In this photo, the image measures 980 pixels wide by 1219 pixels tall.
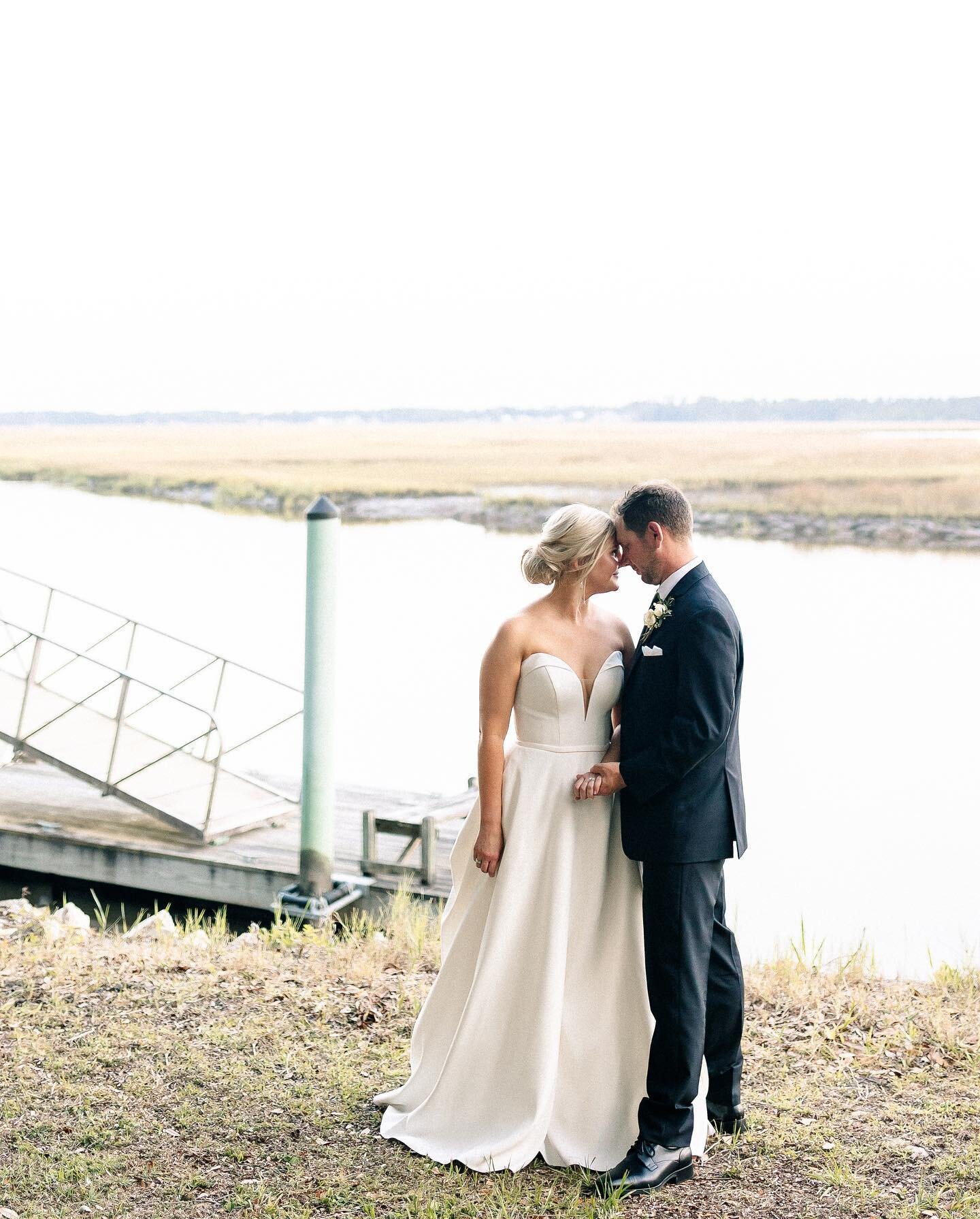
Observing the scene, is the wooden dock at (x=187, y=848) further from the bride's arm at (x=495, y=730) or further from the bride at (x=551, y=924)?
the bride's arm at (x=495, y=730)

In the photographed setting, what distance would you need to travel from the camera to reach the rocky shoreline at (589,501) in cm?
4625

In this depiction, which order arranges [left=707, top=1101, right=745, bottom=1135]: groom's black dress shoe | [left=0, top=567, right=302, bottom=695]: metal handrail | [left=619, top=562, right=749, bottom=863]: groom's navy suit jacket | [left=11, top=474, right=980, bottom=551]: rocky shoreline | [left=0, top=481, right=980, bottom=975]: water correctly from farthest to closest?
[left=11, top=474, right=980, bottom=551]: rocky shoreline, [left=0, top=481, right=980, bottom=975]: water, [left=0, top=567, right=302, bottom=695]: metal handrail, [left=707, top=1101, right=745, bottom=1135]: groom's black dress shoe, [left=619, top=562, right=749, bottom=863]: groom's navy suit jacket

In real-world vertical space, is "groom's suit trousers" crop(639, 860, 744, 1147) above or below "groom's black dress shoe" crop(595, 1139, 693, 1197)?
above

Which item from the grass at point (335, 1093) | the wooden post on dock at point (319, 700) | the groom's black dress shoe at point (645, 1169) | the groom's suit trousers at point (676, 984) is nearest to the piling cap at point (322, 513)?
the wooden post on dock at point (319, 700)

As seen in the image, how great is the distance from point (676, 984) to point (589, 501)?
5194 cm

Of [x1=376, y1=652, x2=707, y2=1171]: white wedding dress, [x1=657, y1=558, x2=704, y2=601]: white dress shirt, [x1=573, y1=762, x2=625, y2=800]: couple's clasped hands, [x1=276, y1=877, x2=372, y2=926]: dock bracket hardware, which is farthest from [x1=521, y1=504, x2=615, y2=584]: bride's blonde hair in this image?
[x1=276, y1=877, x2=372, y2=926]: dock bracket hardware

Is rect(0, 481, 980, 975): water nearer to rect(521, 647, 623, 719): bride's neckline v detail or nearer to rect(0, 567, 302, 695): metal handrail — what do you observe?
rect(0, 567, 302, 695): metal handrail

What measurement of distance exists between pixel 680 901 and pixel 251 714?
19339mm

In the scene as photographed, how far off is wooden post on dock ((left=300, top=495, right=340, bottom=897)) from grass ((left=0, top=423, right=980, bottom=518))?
4043cm

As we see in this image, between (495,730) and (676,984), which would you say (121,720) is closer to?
(495,730)

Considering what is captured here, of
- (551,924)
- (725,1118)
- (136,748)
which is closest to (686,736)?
(551,924)

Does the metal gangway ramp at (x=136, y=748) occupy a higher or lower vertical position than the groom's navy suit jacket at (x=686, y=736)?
Result: lower

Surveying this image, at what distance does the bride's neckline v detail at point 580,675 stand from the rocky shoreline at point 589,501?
43.6 meters

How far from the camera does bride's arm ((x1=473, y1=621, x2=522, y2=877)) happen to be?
12.8 feet
